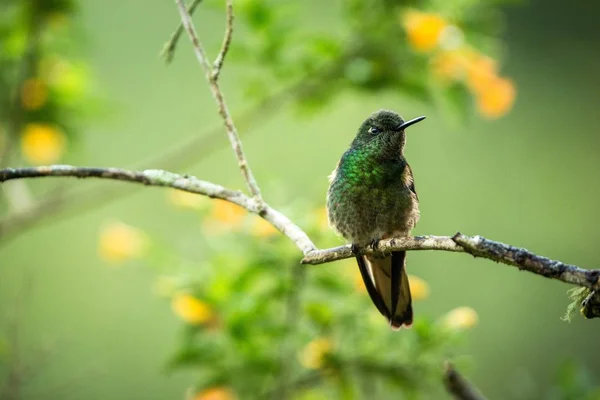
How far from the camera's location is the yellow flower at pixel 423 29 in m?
3.68

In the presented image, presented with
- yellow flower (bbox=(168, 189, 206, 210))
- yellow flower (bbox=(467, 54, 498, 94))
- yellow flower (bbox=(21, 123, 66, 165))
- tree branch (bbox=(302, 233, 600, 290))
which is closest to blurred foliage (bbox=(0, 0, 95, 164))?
yellow flower (bbox=(21, 123, 66, 165))

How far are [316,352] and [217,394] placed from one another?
49cm

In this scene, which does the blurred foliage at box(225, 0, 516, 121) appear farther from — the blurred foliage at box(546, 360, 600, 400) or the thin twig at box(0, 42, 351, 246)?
the blurred foliage at box(546, 360, 600, 400)

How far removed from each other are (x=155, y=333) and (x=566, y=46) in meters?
6.76

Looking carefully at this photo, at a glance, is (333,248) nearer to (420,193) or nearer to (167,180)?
(167,180)

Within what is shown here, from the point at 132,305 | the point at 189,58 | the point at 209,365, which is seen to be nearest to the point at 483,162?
the point at 189,58

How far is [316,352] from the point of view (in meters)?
3.51

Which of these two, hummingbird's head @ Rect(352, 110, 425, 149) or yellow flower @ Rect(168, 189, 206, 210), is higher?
yellow flower @ Rect(168, 189, 206, 210)

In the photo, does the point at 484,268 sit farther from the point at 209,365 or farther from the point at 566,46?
the point at 209,365

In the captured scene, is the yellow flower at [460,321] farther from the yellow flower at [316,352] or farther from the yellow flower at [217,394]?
the yellow flower at [217,394]

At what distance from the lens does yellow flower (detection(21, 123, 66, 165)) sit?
14.5 feet

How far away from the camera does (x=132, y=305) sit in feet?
30.7

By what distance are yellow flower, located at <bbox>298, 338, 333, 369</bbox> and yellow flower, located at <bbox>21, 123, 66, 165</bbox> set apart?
1952 mm

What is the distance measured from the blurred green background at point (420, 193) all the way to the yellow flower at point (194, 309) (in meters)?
4.76
